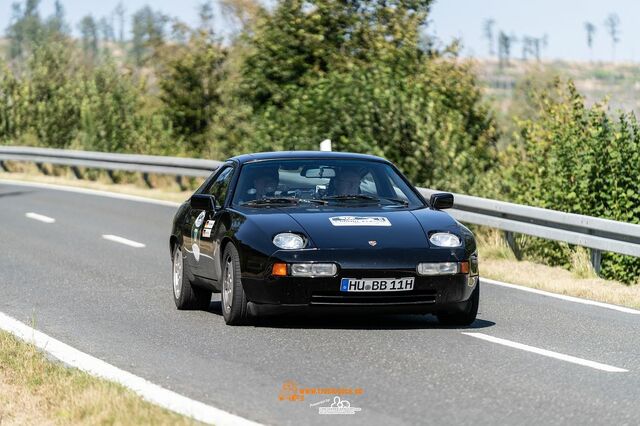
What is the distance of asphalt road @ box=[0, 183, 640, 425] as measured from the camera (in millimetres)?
6629

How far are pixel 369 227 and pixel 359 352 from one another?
127 centimetres

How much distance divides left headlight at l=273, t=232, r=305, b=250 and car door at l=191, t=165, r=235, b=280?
89cm

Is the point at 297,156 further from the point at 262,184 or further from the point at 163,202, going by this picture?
the point at 163,202

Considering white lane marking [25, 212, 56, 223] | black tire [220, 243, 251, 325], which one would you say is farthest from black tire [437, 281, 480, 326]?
white lane marking [25, 212, 56, 223]

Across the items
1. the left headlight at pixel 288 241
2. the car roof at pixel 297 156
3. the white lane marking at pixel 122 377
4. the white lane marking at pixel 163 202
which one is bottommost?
the white lane marking at pixel 163 202

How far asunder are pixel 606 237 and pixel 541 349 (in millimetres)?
5261

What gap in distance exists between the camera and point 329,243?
30.2 feet

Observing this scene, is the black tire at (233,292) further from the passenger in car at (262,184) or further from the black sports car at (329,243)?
the passenger in car at (262,184)

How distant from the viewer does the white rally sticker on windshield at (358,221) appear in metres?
9.51

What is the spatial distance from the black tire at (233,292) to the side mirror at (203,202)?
1.90ft

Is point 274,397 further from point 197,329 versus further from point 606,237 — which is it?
point 606,237

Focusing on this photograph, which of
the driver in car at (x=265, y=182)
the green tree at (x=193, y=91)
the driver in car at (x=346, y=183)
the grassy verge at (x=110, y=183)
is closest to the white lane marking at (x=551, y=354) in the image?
the driver in car at (x=346, y=183)

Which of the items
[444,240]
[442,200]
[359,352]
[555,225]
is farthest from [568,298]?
[359,352]

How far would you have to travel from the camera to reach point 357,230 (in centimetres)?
941
